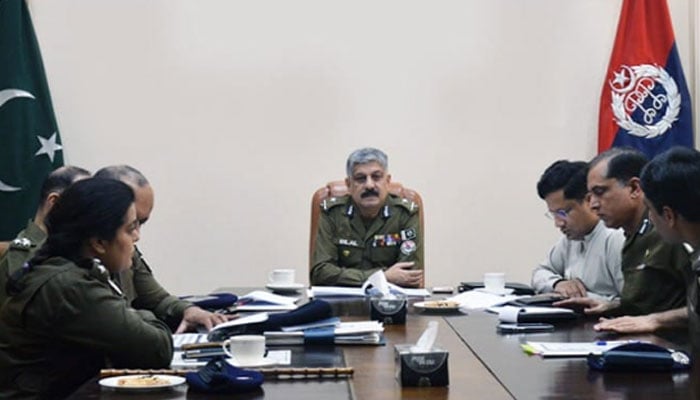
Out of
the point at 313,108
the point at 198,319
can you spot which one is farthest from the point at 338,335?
the point at 313,108

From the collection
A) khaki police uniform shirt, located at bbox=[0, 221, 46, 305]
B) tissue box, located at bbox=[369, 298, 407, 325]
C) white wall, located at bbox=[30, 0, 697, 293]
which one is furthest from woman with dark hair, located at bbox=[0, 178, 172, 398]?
white wall, located at bbox=[30, 0, 697, 293]

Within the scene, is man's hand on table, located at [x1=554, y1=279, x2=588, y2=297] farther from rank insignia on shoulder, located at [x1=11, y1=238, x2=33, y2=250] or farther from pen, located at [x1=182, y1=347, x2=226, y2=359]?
rank insignia on shoulder, located at [x1=11, y1=238, x2=33, y2=250]

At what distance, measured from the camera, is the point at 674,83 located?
555 cm

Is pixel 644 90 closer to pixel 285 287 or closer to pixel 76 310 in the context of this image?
pixel 285 287

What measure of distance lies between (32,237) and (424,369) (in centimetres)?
159

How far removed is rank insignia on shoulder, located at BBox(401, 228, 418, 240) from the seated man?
77 centimetres

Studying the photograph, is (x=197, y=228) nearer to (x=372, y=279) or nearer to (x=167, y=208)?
(x=167, y=208)

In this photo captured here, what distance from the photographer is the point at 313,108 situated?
557 centimetres

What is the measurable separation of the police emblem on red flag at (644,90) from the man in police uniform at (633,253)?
208 cm

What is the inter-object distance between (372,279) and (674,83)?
112 inches

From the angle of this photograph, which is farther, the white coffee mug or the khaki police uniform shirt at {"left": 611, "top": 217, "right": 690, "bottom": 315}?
the white coffee mug

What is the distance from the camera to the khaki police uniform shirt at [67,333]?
2.26 meters

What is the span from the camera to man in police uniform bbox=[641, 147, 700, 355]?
2662 mm

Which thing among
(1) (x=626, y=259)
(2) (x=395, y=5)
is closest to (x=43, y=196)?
(1) (x=626, y=259)
